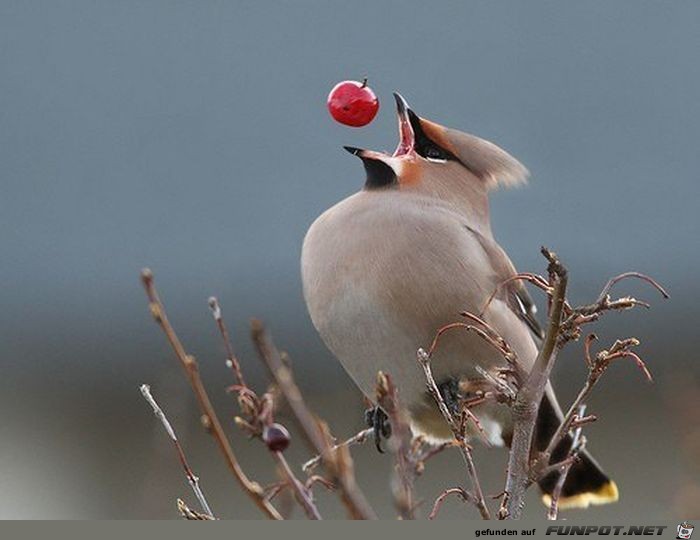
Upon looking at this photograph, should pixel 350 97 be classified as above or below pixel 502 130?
above

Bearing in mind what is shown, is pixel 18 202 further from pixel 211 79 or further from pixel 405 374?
pixel 405 374

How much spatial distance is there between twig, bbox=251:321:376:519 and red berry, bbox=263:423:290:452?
0.03 m

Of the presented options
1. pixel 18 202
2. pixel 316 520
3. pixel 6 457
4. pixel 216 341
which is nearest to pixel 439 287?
pixel 316 520

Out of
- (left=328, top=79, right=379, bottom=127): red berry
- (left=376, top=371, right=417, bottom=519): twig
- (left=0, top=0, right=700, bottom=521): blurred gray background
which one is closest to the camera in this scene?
(left=376, top=371, right=417, bottom=519): twig

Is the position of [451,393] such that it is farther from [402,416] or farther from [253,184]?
[253,184]

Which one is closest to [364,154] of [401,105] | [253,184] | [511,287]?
[401,105]

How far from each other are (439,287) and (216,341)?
636 cm

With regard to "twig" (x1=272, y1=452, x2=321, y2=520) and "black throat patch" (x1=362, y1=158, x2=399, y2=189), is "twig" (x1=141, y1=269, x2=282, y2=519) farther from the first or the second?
"black throat patch" (x1=362, y1=158, x2=399, y2=189)

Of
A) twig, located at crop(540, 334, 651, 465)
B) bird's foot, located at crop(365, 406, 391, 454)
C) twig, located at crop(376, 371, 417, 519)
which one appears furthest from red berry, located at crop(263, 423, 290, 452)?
bird's foot, located at crop(365, 406, 391, 454)

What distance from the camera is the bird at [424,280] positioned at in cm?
352

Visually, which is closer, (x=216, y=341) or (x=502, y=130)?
(x=216, y=341)

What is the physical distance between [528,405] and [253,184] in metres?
10.2

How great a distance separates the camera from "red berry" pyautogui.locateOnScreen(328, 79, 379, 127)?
3316 mm

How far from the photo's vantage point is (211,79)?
47.9 feet
